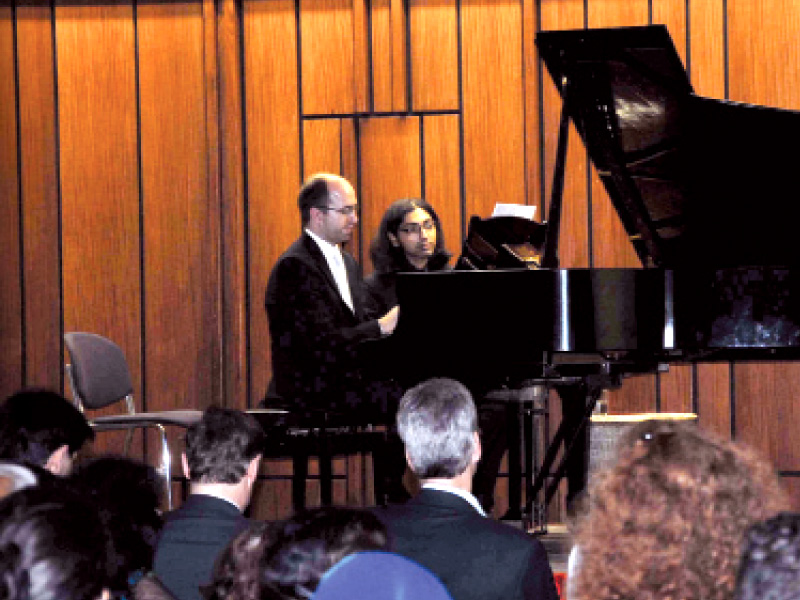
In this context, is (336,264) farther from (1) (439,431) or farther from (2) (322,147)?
(1) (439,431)

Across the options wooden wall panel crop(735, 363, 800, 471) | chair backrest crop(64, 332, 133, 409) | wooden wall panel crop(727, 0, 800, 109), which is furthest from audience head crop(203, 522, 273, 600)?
wooden wall panel crop(727, 0, 800, 109)

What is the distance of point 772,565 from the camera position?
1012 millimetres

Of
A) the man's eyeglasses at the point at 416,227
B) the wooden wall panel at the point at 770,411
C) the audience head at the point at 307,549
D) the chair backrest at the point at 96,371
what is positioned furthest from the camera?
the wooden wall panel at the point at 770,411

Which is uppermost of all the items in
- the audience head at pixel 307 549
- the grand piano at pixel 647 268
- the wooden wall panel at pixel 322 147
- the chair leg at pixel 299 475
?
the wooden wall panel at pixel 322 147

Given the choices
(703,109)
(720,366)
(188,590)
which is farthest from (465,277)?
(720,366)

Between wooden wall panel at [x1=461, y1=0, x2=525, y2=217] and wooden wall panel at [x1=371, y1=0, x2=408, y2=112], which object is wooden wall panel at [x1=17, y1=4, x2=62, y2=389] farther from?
wooden wall panel at [x1=461, y1=0, x2=525, y2=217]

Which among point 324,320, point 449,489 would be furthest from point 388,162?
point 449,489

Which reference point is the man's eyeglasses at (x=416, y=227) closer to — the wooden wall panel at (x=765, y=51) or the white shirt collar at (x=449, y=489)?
the wooden wall panel at (x=765, y=51)

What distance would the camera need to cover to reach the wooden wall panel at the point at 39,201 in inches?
246

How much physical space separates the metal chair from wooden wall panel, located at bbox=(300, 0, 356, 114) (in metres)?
1.72

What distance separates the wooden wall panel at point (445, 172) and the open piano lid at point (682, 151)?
180 cm

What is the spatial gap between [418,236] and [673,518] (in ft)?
12.9

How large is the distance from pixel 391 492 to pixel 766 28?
304 centimetres

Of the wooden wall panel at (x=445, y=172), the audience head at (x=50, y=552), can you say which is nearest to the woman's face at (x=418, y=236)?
the wooden wall panel at (x=445, y=172)
